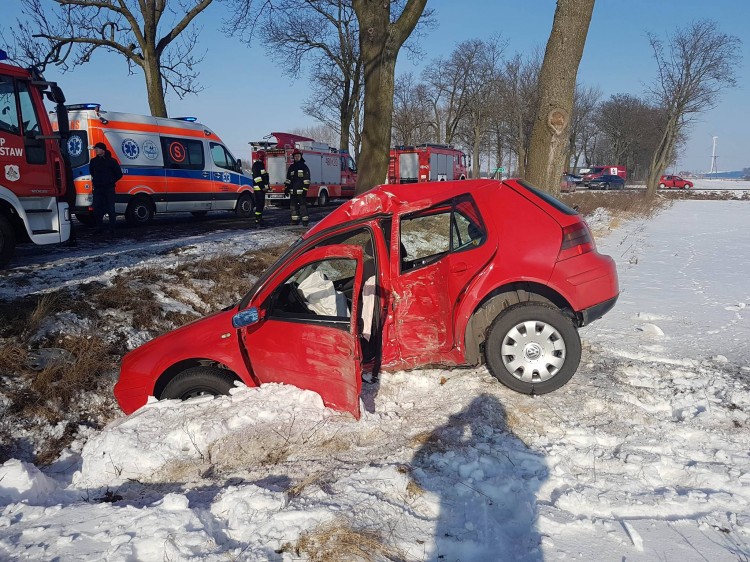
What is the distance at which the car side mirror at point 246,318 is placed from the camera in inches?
162

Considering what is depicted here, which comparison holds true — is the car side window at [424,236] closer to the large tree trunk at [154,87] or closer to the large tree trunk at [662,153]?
the large tree trunk at [154,87]

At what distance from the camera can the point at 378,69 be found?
36.6 feet

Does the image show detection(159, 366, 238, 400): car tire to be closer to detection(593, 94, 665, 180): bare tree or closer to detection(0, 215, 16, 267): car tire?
detection(0, 215, 16, 267): car tire

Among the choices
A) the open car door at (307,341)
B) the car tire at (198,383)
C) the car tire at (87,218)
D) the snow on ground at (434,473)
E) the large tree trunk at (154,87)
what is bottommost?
the snow on ground at (434,473)

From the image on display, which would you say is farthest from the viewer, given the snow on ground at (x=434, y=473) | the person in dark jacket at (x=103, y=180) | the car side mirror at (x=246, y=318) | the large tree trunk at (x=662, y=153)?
the large tree trunk at (x=662, y=153)

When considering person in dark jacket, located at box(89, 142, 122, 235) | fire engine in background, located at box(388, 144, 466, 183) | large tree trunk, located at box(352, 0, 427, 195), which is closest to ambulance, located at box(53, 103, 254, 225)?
person in dark jacket, located at box(89, 142, 122, 235)

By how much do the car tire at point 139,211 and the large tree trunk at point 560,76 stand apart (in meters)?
10.4

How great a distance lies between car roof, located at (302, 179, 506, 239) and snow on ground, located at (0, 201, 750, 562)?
147 cm

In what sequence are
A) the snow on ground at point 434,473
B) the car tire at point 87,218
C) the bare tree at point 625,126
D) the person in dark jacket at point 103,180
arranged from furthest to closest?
the bare tree at point 625,126
the car tire at point 87,218
the person in dark jacket at point 103,180
the snow on ground at point 434,473

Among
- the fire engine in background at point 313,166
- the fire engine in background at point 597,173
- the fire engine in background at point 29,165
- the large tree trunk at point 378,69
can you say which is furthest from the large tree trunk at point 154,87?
the fire engine in background at point 597,173

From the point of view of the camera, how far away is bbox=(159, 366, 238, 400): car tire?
4.25 metres

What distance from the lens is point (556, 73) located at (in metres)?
7.48

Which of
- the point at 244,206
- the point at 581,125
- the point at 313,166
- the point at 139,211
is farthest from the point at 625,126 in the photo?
the point at 139,211

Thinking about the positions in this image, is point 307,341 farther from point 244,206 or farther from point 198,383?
point 244,206
